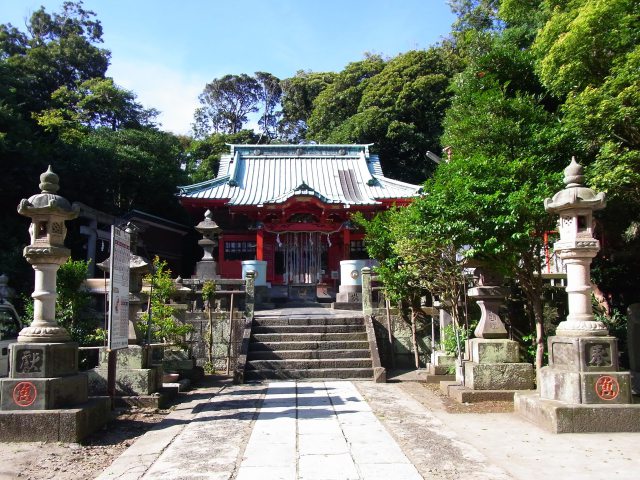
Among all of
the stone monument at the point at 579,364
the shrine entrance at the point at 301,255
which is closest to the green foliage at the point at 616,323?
the stone monument at the point at 579,364

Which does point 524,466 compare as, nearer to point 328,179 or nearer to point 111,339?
point 111,339

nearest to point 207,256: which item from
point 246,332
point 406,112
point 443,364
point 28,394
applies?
point 246,332

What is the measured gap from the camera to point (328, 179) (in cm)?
2239

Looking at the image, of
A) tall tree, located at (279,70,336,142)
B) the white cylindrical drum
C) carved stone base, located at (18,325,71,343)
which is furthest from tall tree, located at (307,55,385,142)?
carved stone base, located at (18,325,71,343)

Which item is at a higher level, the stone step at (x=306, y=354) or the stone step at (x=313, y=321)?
the stone step at (x=313, y=321)

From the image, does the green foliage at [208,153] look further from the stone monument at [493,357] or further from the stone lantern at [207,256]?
the stone monument at [493,357]

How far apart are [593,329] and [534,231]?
207 cm

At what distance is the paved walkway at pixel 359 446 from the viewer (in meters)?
4.57

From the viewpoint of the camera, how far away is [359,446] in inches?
213

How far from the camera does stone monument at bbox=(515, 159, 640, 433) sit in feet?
18.9

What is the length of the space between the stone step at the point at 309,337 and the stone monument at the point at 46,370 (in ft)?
16.8

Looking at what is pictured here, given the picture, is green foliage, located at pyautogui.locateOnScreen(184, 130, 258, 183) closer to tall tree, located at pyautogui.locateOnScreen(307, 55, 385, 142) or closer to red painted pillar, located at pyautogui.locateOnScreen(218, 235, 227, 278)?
tall tree, located at pyautogui.locateOnScreen(307, 55, 385, 142)

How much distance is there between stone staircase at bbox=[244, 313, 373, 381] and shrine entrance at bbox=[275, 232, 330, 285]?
24.4ft

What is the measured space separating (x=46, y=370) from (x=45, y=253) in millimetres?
1446
